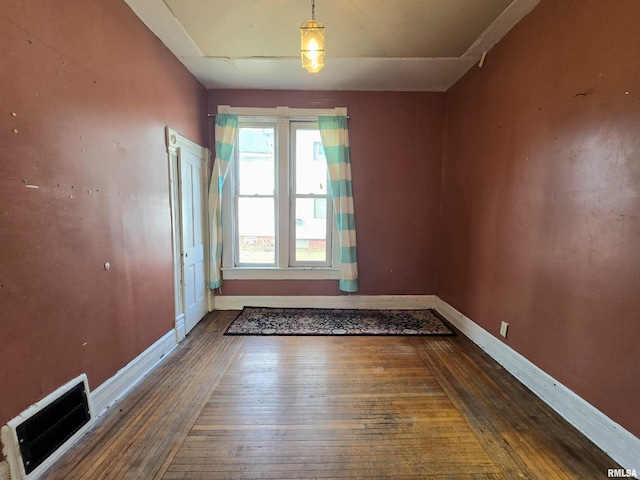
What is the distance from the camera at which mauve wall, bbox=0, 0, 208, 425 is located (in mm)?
1309

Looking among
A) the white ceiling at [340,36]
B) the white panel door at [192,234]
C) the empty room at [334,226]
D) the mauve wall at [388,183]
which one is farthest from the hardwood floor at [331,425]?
the white ceiling at [340,36]

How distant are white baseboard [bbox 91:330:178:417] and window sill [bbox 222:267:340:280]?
3.81 ft

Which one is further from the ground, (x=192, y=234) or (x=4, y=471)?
(x=192, y=234)

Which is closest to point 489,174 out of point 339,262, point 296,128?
point 339,262

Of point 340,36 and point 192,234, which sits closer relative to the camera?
point 340,36

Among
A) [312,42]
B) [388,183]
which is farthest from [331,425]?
[388,183]

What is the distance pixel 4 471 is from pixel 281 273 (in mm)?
2721

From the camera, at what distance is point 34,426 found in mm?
1377

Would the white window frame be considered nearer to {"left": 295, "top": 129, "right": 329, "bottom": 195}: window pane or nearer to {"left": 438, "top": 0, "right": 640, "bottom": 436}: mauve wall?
{"left": 295, "top": 129, "right": 329, "bottom": 195}: window pane

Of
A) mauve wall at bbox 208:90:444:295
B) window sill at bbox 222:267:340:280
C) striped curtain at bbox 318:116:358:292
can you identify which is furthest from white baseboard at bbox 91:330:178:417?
striped curtain at bbox 318:116:358:292

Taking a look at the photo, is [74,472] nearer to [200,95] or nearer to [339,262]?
[339,262]

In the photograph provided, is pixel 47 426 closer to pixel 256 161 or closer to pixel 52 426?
pixel 52 426

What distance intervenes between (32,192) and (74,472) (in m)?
1.42

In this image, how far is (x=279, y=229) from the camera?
3.75 m
